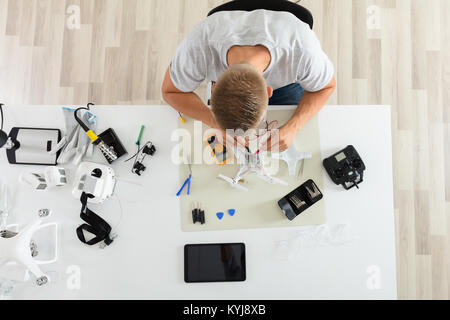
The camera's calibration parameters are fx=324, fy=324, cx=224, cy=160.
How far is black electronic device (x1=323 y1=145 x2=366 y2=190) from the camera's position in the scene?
119cm

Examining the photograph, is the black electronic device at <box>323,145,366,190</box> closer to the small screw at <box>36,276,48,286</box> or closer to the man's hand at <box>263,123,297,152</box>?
the man's hand at <box>263,123,297,152</box>

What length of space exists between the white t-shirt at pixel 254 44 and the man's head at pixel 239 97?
23cm

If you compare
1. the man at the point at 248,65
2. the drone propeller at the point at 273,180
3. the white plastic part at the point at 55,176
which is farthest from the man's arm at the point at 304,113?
the white plastic part at the point at 55,176

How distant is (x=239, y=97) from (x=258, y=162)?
1.68 feet

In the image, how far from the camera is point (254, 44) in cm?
94

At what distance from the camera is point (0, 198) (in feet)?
3.97

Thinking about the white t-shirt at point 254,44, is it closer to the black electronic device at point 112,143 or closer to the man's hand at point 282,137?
the man's hand at point 282,137

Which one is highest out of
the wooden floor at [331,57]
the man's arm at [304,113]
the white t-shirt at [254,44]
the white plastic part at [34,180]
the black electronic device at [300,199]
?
the wooden floor at [331,57]

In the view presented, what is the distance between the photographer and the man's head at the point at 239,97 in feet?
2.45

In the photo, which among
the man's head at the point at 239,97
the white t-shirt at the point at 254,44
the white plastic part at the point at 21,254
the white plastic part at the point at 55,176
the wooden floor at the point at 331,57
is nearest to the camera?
the man's head at the point at 239,97

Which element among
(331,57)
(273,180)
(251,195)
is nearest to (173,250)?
(251,195)

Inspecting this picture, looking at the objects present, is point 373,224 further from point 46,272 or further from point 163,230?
point 46,272

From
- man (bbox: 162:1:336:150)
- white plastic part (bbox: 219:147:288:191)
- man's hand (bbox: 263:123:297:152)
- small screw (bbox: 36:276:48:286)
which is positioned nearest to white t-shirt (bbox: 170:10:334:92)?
man (bbox: 162:1:336:150)

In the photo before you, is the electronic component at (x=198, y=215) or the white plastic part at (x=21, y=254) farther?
the electronic component at (x=198, y=215)
